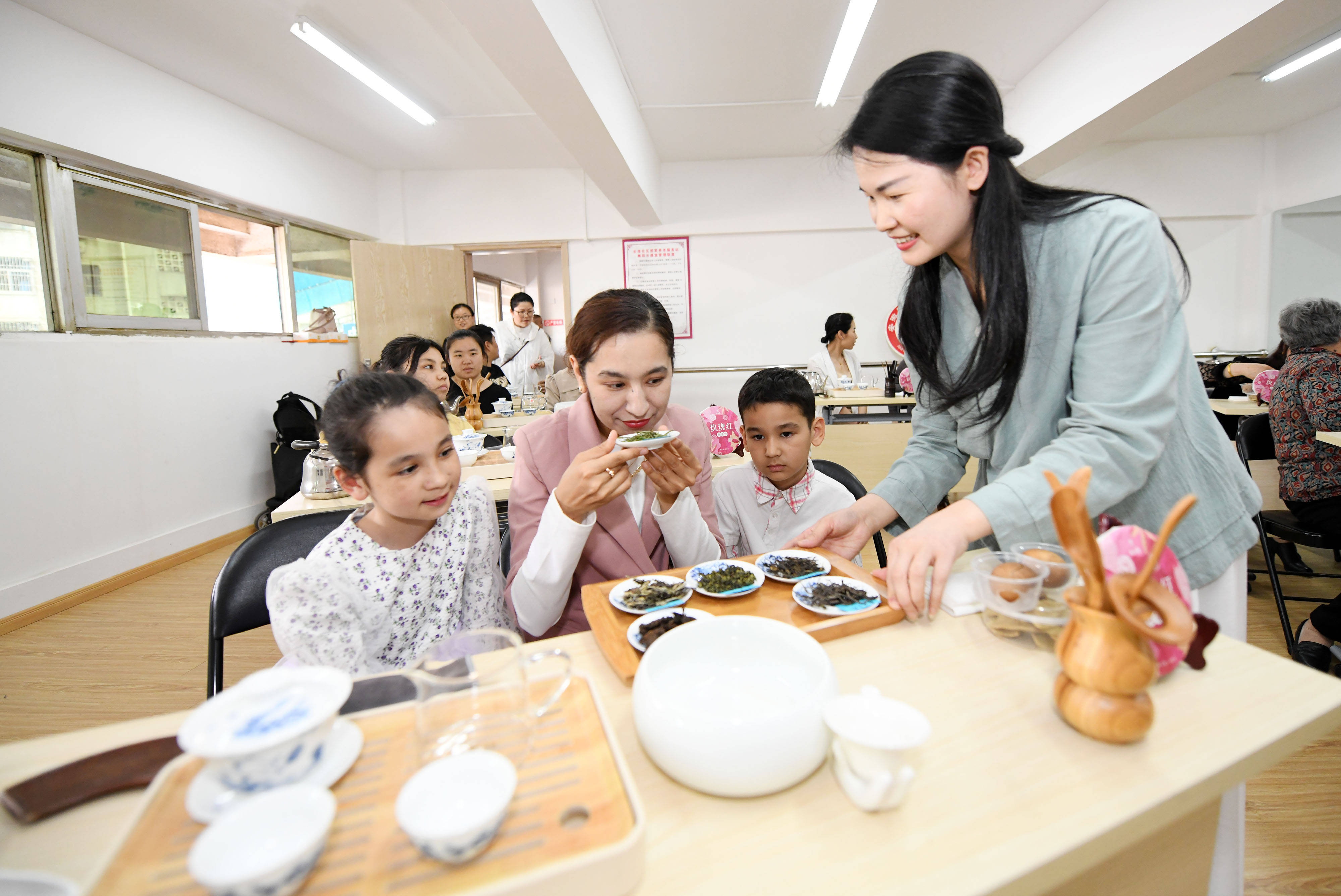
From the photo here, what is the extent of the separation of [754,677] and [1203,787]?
46 centimetres

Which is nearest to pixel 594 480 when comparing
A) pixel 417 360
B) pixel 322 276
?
pixel 417 360

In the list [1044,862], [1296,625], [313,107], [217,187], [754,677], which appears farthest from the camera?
[313,107]

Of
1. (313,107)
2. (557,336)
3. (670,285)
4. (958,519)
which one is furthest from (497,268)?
(958,519)

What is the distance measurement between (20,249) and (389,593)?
3.91 m

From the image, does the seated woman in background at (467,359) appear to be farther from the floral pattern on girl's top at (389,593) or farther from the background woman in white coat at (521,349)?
the floral pattern on girl's top at (389,593)

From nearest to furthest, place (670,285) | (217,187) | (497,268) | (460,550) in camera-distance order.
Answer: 1. (460,550)
2. (217,187)
3. (670,285)
4. (497,268)

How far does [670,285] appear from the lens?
702cm

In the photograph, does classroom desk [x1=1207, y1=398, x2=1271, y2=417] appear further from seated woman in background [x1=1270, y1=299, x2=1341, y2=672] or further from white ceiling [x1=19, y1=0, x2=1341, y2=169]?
white ceiling [x1=19, y1=0, x2=1341, y2=169]

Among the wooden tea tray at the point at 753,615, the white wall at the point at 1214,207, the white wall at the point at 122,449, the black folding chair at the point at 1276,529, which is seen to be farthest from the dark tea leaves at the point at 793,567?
the white wall at the point at 1214,207

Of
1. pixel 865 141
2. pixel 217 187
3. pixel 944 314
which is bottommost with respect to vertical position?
pixel 944 314

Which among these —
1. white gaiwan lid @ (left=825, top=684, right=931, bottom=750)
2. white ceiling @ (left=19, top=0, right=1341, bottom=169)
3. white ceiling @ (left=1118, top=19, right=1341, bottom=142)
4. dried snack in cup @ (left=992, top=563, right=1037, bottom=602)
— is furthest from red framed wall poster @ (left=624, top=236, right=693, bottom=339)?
white gaiwan lid @ (left=825, top=684, right=931, bottom=750)

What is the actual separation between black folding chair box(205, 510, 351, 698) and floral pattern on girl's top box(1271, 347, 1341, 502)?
147 inches

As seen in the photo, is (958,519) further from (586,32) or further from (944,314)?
(586,32)

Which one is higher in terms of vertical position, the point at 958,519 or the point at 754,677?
the point at 958,519
